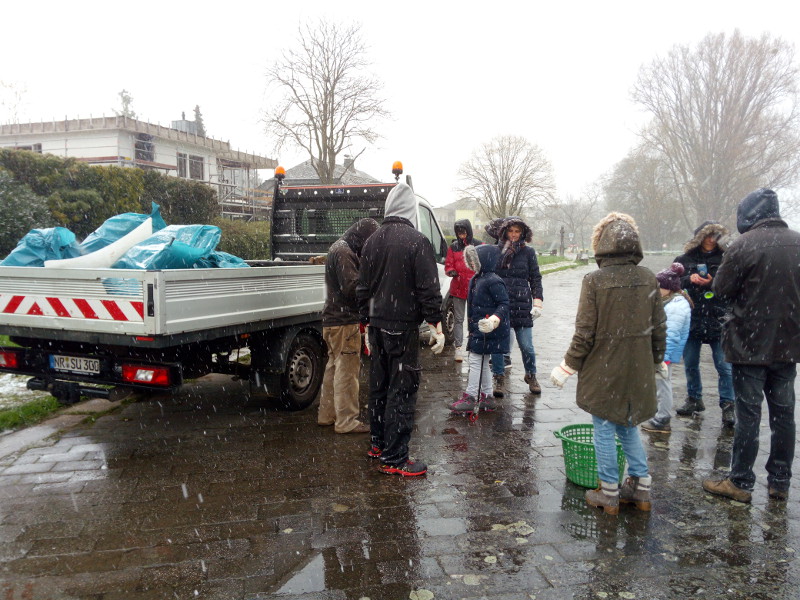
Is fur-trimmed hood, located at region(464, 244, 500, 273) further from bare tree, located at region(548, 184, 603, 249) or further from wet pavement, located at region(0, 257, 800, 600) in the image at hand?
bare tree, located at region(548, 184, 603, 249)

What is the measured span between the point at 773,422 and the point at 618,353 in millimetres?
1283

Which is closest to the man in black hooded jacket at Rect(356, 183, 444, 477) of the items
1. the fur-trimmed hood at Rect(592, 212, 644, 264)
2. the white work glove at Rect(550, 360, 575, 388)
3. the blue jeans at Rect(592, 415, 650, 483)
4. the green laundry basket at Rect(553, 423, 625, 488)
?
the white work glove at Rect(550, 360, 575, 388)

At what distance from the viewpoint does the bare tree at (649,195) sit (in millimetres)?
50781

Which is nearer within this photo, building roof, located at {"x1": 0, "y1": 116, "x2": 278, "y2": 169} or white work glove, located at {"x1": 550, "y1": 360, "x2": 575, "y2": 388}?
white work glove, located at {"x1": 550, "y1": 360, "x2": 575, "y2": 388}

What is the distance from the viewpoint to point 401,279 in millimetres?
4145

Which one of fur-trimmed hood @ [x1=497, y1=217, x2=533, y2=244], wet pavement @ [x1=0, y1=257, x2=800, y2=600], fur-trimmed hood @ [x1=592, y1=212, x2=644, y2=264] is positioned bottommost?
wet pavement @ [x1=0, y1=257, x2=800, y2=600]

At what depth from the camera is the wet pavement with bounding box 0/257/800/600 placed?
278cm

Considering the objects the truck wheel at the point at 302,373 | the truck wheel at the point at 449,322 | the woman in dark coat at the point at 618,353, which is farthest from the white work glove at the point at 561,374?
the truck wheel at the point at 449,322

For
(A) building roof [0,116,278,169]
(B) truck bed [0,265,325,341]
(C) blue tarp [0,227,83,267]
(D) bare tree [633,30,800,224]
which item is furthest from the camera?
(D) bare tree [633,30,800,224]

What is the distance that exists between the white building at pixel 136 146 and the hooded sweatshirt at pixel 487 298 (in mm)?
24917

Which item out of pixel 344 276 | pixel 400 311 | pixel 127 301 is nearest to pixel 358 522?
pixel 400 311

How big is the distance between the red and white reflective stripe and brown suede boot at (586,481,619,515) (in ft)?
10.9

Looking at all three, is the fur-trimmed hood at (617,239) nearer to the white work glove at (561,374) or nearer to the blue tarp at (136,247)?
the white work glove at (561,374)

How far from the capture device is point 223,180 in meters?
33.8
